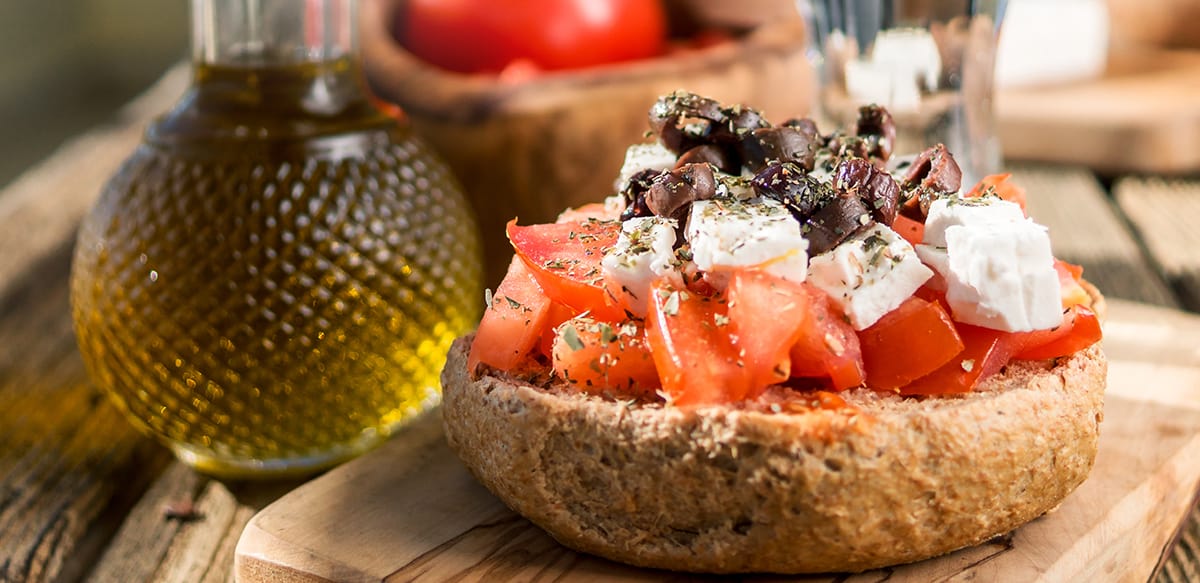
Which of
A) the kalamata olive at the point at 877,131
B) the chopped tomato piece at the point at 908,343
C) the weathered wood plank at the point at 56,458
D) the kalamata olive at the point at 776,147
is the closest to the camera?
the chopped tomato piece at the point at 908,343

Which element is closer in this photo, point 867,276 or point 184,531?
point 867,276

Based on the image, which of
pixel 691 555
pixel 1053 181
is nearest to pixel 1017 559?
pixel 691 555

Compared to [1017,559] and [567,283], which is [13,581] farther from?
[1017,559]

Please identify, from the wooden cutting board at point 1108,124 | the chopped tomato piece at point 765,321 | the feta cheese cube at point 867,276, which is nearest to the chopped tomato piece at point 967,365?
the feta cheese cube at point 867,276

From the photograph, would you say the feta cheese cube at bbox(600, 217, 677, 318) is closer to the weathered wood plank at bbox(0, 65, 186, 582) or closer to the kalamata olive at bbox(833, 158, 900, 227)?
the kalamata olive at bbox(833, 158, 900, 227)

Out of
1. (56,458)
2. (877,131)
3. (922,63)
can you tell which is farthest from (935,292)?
(56,458)

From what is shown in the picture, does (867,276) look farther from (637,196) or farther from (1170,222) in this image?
(1170,222)

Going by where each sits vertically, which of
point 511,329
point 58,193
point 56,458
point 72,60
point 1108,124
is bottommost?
point 72,60

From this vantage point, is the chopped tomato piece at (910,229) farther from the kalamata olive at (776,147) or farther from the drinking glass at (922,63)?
the drinking glass at (922,63)
